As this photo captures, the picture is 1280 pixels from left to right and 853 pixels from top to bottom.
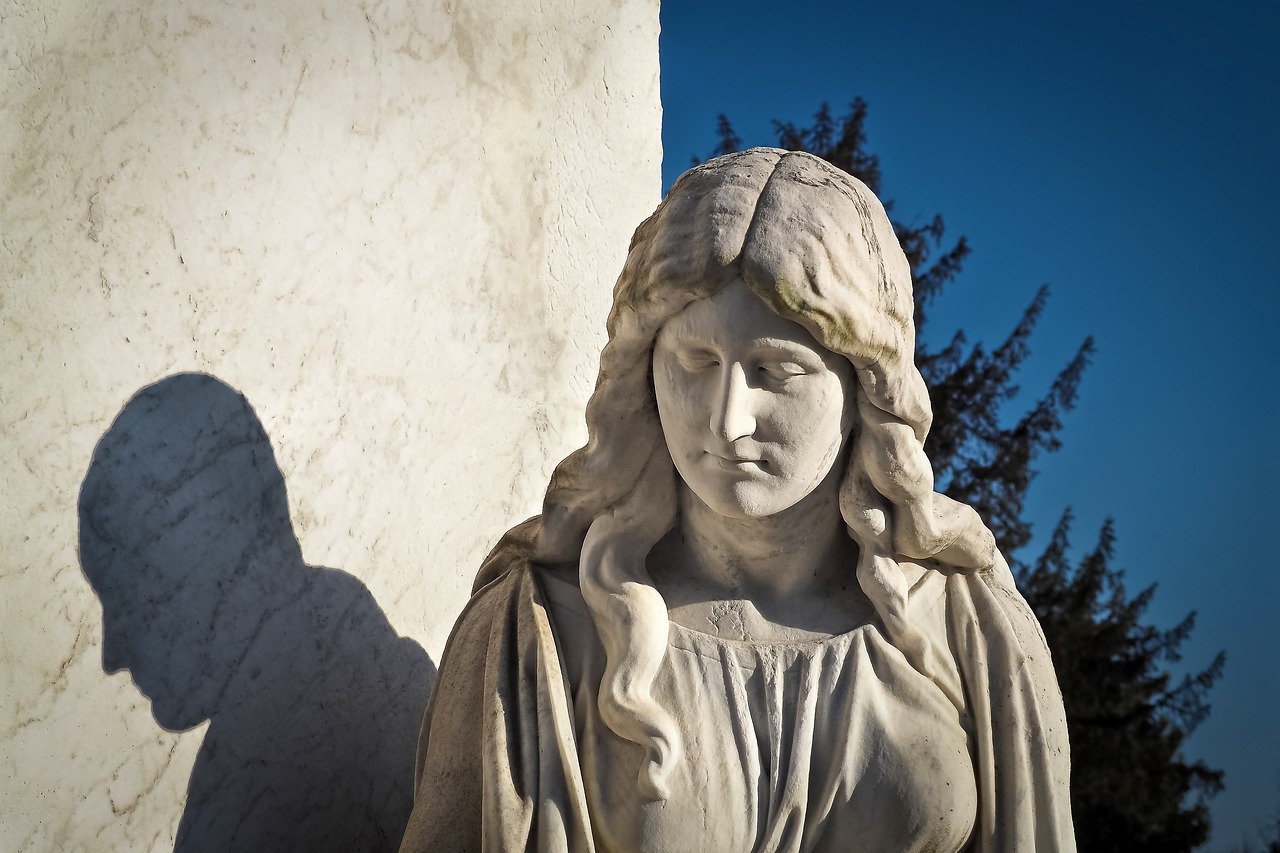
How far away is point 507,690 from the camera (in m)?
2.10

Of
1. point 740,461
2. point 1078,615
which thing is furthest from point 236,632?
point 1078,615

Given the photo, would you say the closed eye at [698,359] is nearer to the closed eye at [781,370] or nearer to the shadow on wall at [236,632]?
the closed eye at [781,370]

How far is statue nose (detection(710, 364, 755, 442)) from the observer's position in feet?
6.36

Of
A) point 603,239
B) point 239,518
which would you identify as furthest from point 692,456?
point 603,239

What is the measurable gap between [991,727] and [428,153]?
1.64 metres

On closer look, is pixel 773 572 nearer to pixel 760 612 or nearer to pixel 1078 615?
pixel 760 612

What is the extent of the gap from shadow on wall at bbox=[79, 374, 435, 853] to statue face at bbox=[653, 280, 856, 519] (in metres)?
0.89

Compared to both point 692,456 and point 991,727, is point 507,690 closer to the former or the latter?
point 692,456

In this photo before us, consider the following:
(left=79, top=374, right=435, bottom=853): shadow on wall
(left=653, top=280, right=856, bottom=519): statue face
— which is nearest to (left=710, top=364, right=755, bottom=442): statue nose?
(left=653, top=280, right=856, bottom=519): statue face

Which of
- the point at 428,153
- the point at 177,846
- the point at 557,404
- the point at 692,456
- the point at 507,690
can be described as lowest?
the point at 177,846

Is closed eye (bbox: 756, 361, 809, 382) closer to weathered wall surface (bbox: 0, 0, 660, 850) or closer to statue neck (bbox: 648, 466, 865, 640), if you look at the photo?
statue neck (bbox: 648, 466, 865, 640)

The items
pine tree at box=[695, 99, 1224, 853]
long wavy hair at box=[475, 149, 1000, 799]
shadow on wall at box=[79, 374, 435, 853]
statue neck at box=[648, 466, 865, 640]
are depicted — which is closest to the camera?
long wavy hair at box=[475, 149, 1000, 799]

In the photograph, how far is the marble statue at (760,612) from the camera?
1966 mm

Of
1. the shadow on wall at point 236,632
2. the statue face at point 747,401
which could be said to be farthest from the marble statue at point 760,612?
the shadow on wall at point 236,632
